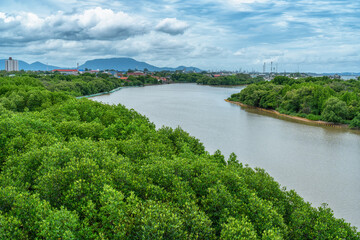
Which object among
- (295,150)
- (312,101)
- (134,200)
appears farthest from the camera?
(312,101)

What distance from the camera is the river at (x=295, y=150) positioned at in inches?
562

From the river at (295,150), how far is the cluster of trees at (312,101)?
11.2 ft

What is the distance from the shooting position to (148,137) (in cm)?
1206

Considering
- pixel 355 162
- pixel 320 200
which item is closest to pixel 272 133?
pixel 355 162

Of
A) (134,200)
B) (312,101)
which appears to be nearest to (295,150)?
(134,200)

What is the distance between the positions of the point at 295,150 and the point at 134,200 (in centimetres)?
1840

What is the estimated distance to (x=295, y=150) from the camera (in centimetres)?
2145

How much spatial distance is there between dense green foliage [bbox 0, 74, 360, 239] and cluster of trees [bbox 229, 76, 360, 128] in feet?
92.3

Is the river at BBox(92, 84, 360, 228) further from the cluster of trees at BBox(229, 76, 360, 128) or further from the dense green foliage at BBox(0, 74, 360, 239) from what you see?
the dense green foliage at BBox(0, 74, 360, 239)

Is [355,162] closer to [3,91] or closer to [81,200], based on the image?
[81,200]

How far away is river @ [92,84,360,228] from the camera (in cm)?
1428

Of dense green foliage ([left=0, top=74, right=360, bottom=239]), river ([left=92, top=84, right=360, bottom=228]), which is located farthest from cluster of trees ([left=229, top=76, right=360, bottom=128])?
dense green foliage ([left=0, top=74, right=360, bottom=239])

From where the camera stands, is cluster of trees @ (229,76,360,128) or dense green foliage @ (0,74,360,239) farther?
cluster of trees @ (229,76,360,128)

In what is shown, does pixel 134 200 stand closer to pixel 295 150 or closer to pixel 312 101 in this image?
pixel 295 150
